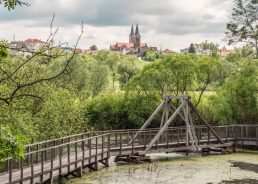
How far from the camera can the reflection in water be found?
848 inches

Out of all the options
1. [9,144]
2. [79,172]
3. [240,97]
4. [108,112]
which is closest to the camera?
[9,144]

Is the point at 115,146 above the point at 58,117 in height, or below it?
below

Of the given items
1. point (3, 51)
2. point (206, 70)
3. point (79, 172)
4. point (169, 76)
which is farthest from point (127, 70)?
point (3, 51)

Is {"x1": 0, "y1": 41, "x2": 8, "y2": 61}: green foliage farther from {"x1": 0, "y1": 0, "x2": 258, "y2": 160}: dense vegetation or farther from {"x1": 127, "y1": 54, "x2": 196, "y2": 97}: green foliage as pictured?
{"x1": 127, "y1": 54, "x2": 196, "y2": 97}: green foliage

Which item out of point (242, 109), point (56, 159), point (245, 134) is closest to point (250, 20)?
point (245, 134)

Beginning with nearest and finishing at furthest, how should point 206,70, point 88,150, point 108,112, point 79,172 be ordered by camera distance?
point 79,172 → point 88,150 → point 206,70 → point 108,112

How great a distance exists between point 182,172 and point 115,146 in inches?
202

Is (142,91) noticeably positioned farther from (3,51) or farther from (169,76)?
(3,51)

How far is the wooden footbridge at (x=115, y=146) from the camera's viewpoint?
19219 mm

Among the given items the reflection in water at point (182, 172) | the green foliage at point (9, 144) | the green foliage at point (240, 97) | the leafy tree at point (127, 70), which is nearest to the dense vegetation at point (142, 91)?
the green foliage at point (240, 97)

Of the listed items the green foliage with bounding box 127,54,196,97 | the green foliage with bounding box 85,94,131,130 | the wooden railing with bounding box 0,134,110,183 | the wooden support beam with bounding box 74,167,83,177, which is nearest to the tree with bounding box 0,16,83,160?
the wooden railing with bounding box 0,134,110,183

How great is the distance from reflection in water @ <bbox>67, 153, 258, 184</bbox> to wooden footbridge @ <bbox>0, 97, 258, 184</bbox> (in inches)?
31.0

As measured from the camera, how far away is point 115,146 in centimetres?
2756

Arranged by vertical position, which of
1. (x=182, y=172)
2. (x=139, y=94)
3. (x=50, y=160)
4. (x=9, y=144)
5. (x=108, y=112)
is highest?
(x=139, y=94)
